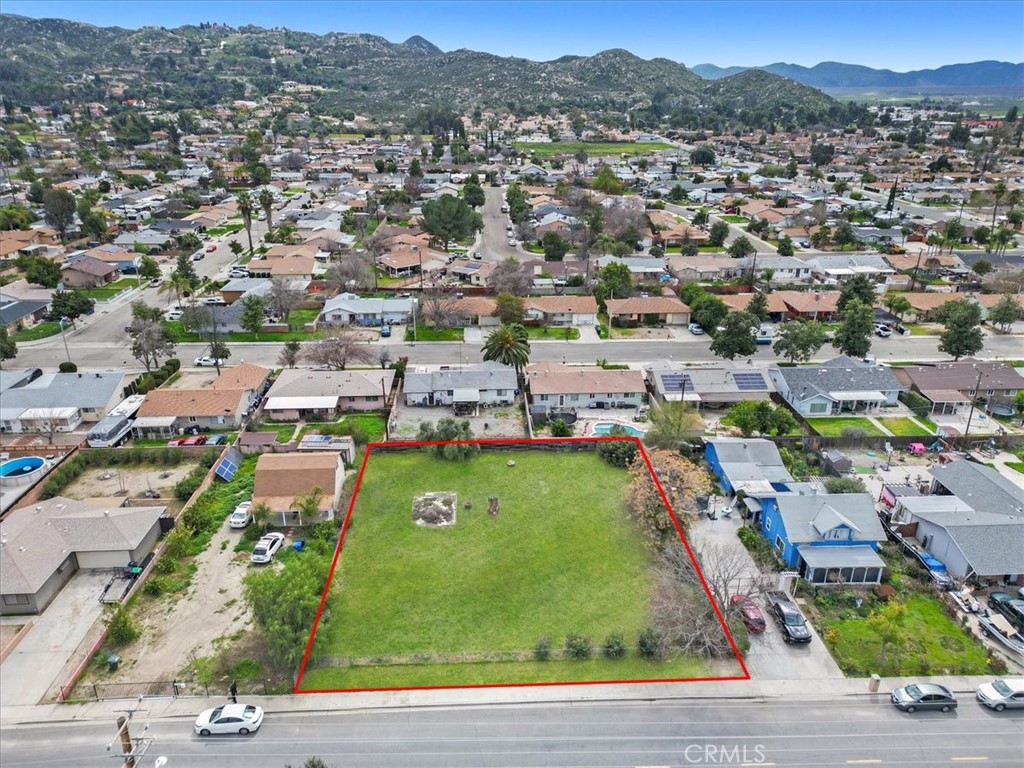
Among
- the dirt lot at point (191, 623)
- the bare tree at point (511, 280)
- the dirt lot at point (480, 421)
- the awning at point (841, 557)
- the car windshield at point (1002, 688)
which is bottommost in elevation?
the dirt lot at point (191, 623)

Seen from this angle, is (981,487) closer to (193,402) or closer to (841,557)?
(841,557)

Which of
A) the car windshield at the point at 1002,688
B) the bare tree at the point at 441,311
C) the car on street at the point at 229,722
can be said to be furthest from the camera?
the bare tree at the point at 441,311

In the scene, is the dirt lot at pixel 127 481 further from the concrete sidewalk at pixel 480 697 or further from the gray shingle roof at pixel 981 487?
the gray shingle roof at pixel 981 487

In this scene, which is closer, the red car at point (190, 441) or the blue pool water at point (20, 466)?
the blue pool water at point (20, 466)

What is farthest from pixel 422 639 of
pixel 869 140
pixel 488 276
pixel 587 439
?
pixel 869 140
